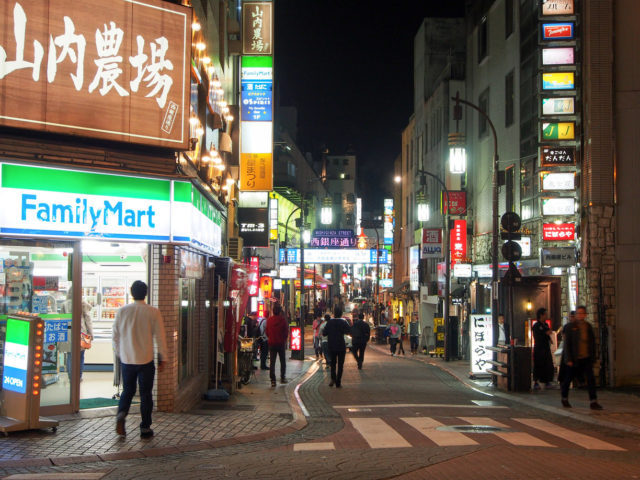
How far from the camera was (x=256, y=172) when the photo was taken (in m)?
22.4

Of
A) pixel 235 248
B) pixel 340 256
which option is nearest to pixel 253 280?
pixel 235 248

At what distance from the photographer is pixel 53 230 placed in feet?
34.2

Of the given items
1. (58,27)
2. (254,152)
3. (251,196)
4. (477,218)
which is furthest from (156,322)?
(477,218)

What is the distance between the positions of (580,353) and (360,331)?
10.1 m

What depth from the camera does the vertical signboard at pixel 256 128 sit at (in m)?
22.2

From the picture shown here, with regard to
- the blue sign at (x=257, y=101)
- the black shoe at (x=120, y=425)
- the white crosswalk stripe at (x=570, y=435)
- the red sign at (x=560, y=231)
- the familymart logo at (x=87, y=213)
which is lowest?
the white crosswalk stripe at (x=570, y=435)

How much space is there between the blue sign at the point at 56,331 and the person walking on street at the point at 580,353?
8916 mm

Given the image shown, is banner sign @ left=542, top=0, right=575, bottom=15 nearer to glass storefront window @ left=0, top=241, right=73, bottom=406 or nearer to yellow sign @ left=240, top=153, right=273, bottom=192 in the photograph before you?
yellow sign @ left=240, top=153, right=273, bottom=192

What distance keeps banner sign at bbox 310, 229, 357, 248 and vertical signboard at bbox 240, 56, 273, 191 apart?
22214 millimetres

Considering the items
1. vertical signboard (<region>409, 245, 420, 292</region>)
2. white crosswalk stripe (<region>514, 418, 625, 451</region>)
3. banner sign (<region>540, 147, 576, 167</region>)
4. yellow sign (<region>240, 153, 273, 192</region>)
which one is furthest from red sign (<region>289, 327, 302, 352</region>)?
vertical signboard (<region>409, 245, 420, 292</region>)

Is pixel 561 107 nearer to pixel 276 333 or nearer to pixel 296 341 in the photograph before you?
pixel 276 333

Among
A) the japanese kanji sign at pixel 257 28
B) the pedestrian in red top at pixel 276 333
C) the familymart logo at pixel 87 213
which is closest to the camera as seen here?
the familymart logo at pixel 87 213

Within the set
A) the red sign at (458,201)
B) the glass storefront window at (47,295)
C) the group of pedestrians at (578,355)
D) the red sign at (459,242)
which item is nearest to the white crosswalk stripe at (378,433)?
the group of pedestrians at (578,355)

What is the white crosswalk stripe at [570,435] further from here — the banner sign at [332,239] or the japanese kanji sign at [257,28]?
the banner sign at [332,239]
